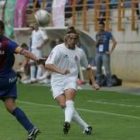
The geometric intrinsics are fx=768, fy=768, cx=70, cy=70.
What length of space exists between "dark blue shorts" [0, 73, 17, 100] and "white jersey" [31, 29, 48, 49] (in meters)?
15.0

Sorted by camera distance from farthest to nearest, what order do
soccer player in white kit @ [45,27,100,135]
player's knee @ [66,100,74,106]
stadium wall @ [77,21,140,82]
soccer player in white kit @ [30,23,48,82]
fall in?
soccer player in white kit @ [30,23,48,82], stadium wall @ [77,21,140,82], soccer player in white kit @ [45,27,100,135], player's knee @ [66,100,74,106]

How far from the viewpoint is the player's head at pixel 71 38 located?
12.8 m

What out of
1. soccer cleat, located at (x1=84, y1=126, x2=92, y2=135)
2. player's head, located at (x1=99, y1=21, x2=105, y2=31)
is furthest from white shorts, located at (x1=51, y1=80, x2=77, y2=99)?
player's head, located at (x1=99, y1=21, x2=105, y2=31)

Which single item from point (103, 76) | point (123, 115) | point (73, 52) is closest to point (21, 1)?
point (103, 76)

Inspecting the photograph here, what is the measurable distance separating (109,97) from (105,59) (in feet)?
13.7

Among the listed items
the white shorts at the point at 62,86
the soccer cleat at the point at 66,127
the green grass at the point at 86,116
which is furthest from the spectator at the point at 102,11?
the soccer cleat at the point at 66,127

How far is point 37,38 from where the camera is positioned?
87.7 feet

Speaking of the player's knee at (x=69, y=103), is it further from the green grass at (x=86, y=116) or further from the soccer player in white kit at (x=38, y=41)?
the soccer player in white kit at (x=38, y=41)

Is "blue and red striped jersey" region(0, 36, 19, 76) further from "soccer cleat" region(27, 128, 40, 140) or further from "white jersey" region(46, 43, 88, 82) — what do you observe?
"white jersey" region(46, 43, 88, 82)

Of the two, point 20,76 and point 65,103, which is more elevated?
point 65,103

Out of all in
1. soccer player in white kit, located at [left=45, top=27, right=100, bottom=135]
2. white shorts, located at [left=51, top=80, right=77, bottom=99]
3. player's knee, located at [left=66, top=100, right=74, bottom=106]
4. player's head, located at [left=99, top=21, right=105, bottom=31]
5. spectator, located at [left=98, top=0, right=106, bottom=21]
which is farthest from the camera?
spectator, located at [left=98, top=0, right=106, bottom=21]

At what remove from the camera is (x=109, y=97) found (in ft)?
67.3

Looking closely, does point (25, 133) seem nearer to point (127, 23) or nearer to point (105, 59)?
point (105, 59)

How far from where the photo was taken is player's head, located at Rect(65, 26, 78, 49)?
12.8 metres
